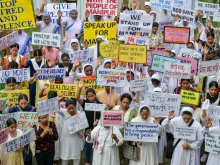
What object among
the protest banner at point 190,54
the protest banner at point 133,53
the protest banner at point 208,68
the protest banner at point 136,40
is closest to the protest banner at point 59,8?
the protest banner at point 136,40

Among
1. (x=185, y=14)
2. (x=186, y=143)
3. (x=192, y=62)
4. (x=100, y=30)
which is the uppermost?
(x=185, y=14)

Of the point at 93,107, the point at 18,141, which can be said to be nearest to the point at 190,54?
the point at 93,107

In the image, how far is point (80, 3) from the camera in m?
18.7

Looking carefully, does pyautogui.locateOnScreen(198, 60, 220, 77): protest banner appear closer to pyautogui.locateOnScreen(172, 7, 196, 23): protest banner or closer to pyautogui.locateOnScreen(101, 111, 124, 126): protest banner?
pyautogui.locateOnScreen(101, 111, 124, 126): protest banner

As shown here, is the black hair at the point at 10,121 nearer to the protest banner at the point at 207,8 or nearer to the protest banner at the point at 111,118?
the protest banner at the point at 111,118

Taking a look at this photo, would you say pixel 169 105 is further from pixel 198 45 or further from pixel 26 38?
pixel 26 38

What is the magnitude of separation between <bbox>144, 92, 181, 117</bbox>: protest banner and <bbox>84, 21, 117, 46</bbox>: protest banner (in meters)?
3.31

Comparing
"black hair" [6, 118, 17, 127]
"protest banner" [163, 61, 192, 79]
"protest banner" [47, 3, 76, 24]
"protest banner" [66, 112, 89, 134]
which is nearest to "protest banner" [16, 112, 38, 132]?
"black hair" [6, 118, 17, 127]

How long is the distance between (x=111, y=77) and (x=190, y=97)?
1.77 m

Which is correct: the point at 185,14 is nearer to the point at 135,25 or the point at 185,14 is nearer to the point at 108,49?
the point at 135,25

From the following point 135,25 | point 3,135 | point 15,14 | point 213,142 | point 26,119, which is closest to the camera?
point 3,135

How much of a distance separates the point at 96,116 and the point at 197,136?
2.14 meters

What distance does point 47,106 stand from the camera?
30.0 feet

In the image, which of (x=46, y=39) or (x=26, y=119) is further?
(x=46, y=39)
